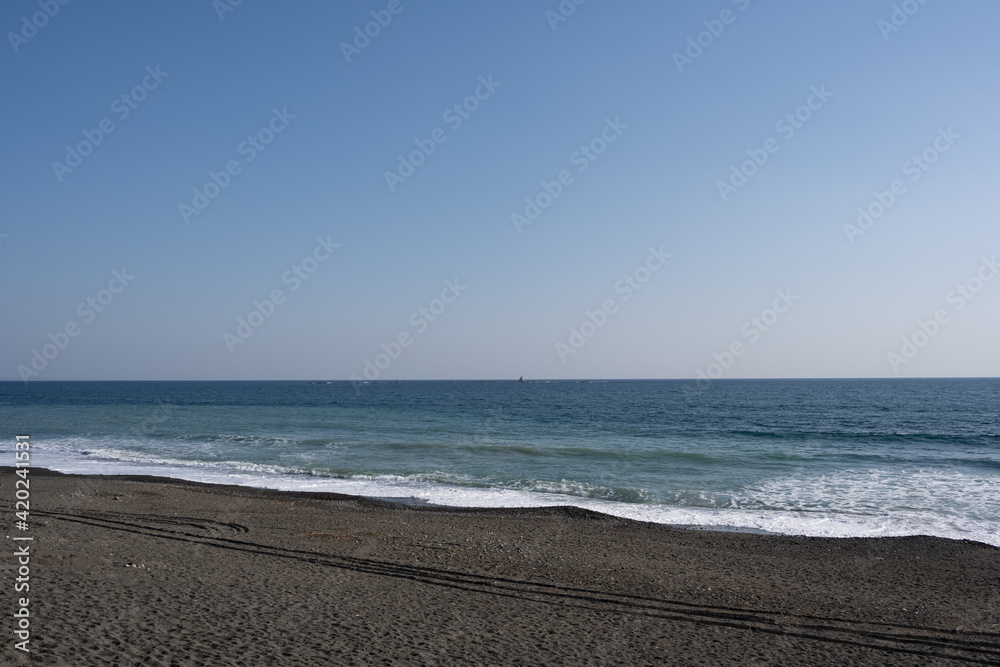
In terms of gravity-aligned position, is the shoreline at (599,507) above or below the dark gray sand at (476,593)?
below

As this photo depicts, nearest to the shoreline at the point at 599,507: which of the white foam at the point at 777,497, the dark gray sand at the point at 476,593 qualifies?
the white foam at the point at 777,497

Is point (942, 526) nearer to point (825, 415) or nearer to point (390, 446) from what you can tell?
point (390, 446)

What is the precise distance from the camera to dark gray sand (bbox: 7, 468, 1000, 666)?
7055mm

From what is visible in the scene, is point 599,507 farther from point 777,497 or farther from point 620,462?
point 620,462

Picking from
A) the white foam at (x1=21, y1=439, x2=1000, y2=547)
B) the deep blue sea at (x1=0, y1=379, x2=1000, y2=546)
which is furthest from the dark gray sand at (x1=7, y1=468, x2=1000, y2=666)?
the deep blue sea at (x1=0, y1=379, x2=1000, y2=546)

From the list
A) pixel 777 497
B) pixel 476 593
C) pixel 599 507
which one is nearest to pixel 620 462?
pixel 777 497

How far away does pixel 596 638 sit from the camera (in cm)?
780

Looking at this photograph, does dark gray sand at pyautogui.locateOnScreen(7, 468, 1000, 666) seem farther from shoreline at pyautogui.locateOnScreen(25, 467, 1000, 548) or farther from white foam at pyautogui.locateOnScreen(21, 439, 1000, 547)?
white foam at pyautogui.locateOnScreen(21, 439, 1000, 547)

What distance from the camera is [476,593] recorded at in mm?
9562

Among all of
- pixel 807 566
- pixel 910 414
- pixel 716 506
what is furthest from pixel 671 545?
pixel 910 414

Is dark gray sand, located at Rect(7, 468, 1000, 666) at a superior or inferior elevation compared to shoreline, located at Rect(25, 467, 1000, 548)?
superior

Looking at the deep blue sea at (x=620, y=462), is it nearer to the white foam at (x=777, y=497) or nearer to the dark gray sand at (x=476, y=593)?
the white foam at (x=777, y=497)

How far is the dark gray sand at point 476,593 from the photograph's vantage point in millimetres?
7055

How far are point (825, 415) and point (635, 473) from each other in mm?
37182
